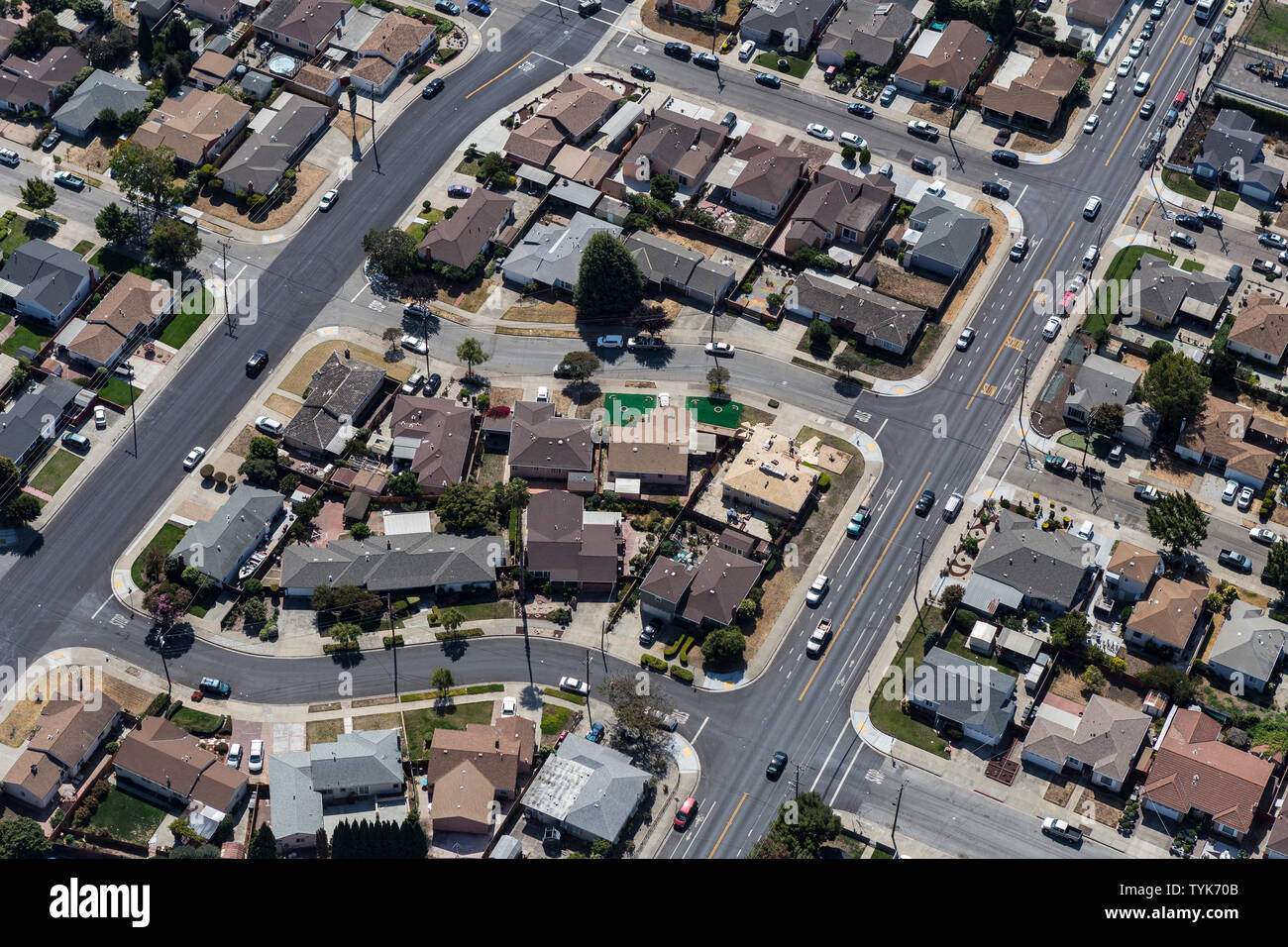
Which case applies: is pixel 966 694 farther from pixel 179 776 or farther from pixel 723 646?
pixel 179 776

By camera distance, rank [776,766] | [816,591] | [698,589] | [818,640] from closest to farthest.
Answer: [776,766] → [818,640] → [698,589] → [816,591]

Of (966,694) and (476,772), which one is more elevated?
(966,694)

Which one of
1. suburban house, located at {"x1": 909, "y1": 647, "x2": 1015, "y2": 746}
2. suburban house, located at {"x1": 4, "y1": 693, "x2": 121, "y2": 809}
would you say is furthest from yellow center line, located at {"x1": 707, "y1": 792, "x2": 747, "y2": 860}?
suburban house, located at {"x1": 4, "y1": 693, "x2": 121, "y2": 809}

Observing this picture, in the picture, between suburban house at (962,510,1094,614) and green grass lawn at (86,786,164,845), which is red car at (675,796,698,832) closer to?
suburban house at (962,510,1094,614)

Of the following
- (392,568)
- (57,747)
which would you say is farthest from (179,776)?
(392,568)

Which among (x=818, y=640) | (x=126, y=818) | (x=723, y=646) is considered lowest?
(x=126, y=818)

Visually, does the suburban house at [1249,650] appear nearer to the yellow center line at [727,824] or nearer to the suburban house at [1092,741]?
the suburban house at [1092,741]

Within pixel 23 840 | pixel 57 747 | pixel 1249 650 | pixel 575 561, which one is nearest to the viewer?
pixel 23 840
